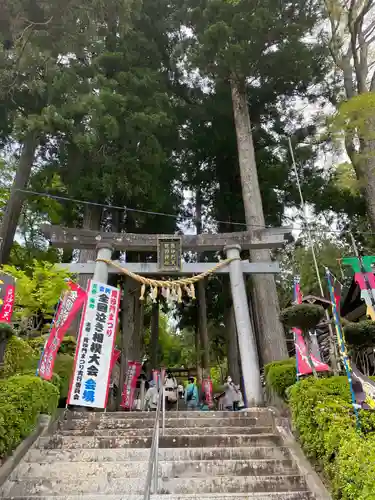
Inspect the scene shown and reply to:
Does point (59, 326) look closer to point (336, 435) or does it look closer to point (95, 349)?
point (95, 349)

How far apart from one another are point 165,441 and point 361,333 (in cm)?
275

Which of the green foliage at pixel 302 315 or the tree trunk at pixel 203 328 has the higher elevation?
the tree trunk at pixel 203 328

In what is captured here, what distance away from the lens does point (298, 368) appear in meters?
5.76

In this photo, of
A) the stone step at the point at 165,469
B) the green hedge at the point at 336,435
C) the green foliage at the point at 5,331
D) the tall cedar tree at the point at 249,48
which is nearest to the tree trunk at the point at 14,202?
the green foliage at the point at 5,331

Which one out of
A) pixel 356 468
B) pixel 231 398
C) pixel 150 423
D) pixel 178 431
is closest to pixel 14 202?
pixel 150 423

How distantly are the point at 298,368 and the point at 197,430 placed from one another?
180cm

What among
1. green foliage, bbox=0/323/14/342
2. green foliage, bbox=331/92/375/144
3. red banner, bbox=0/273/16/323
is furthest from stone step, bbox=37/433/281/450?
green foliage, bbox=331/92/375/144

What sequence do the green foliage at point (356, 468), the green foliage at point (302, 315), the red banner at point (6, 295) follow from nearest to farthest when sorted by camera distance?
the green foliage at point (356, 468)
the green foliage at point (302, 315)
the red banner at point (6, 295)

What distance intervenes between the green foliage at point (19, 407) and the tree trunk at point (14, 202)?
5.52 m

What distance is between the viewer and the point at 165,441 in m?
4.76

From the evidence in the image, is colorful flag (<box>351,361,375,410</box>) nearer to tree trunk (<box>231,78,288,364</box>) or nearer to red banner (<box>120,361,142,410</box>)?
tree trunk (<box>231,78,288,364</box>)

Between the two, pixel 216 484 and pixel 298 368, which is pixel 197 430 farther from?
pixel 298 368

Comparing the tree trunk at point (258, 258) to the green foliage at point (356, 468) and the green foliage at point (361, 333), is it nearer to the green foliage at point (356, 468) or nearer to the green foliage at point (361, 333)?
the green foliage at point (361, 333)

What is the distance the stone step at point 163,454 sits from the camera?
4344 mm
